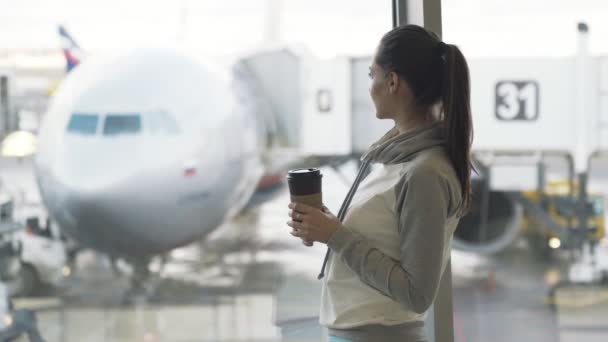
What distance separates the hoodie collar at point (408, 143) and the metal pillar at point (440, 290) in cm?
41

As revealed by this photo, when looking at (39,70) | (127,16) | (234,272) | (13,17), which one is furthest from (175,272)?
(13,17)

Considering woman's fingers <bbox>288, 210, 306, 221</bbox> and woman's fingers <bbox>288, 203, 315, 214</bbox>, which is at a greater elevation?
woman's fingers <bbox>288, 203, 315, 214</bbox>

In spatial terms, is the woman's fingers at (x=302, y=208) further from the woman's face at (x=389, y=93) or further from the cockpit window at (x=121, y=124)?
the cockpit window at (x=121, y=124)

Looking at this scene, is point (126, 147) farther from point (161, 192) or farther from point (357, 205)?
point (357, 205)

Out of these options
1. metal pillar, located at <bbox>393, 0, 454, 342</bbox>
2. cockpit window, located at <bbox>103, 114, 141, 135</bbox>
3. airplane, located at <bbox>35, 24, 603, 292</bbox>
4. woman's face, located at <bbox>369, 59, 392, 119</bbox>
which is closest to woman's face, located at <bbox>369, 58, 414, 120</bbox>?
woman's face, located at <bbox>369, 59, 392, 119</bbox>

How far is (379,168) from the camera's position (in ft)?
2.05

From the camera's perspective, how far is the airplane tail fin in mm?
2711

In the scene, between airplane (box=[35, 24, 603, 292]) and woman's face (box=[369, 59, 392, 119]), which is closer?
woman's face (box=[369, 59, 392, 119])

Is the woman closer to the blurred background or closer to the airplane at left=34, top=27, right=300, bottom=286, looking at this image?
the blurred background

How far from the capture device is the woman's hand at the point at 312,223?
1.91ft

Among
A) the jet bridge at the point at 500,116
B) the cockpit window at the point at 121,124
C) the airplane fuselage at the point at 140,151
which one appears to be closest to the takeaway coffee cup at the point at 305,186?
the jet bridge at the point at 500,116

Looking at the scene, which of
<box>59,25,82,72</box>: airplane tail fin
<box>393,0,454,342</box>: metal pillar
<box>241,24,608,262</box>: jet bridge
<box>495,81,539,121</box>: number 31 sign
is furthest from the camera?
<box>59,25,82,72</box>: airplane tail fin

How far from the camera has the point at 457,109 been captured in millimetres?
596

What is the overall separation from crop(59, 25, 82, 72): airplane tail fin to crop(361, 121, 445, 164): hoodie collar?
229 centimetres
